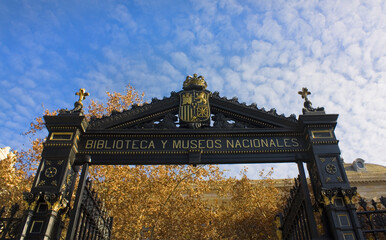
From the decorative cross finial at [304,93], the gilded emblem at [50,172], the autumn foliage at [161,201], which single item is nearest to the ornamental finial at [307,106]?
the decorative cross finial at [304,93]

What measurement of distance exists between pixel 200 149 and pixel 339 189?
157 inches

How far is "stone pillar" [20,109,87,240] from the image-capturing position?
25.9 ft

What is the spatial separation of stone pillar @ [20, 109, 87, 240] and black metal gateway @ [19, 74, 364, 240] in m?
0.02

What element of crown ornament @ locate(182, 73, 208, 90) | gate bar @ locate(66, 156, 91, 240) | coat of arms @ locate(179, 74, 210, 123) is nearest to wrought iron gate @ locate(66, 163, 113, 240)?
gate bar @ locate(66, 156, 91, 240)

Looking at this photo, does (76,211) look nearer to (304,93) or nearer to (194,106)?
(194,106)

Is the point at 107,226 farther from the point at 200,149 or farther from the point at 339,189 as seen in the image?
the point at 339,189

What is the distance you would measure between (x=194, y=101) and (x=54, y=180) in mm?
4974

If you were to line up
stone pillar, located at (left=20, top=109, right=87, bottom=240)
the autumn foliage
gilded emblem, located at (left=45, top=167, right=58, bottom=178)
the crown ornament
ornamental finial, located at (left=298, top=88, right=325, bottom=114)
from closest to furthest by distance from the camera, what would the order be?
stone pillar, located at (left=20, top=109, right=87, bottom=240) → gilded emblem, located at (left=45, top=167, right=58, bottom=178) → ornamental finial, located at (left=298, top=88, right=325, bottom=114) → the crown ornament → the autumn foliage

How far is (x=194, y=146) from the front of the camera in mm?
9750

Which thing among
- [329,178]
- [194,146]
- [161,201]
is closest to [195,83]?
[194,146]

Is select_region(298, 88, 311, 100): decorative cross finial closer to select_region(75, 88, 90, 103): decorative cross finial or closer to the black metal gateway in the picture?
the black metal gateway

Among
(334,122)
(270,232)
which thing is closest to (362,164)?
(270,232)

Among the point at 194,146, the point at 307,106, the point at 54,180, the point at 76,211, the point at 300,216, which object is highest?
the point at 307,106

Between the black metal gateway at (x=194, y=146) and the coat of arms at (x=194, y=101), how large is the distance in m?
0.03
